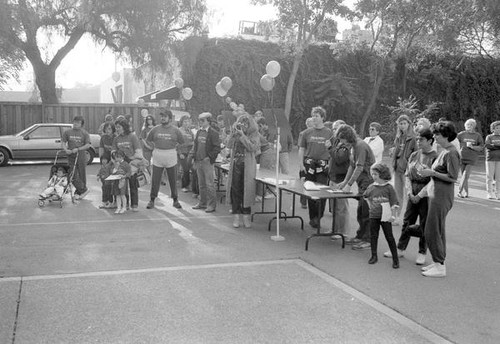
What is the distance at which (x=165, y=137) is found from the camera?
9.95m

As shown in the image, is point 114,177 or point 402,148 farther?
point 114,177

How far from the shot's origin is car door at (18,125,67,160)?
17.9m

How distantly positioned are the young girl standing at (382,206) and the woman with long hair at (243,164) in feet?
7.15

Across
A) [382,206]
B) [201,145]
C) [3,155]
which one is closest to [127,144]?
[201,145]

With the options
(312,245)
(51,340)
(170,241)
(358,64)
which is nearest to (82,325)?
(51,340)

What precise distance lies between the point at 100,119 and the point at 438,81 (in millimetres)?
18932

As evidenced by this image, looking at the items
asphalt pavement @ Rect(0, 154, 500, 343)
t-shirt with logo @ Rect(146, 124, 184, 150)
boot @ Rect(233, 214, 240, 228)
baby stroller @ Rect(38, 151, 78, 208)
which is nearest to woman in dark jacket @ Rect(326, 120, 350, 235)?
asphalt pavement @ Rect(0, 154, 500, 343)

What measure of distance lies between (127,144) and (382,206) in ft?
17.1

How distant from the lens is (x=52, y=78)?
25.2 metres

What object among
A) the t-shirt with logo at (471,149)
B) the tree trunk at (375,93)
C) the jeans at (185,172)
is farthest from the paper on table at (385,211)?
the tree trunk at (375,93)

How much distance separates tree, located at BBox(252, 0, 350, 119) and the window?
13.5 metres

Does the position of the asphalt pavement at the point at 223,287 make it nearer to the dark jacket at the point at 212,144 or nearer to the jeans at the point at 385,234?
the jeans at the point at 385,234

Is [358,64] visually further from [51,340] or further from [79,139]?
[51,340]

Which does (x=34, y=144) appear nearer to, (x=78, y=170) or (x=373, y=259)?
(x=78, y=170)
